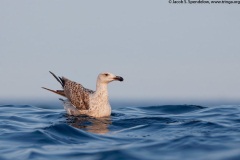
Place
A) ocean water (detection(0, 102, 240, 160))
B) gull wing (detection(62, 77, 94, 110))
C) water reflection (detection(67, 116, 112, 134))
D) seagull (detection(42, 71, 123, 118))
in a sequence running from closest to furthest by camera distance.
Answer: ocean water (detection(0, 102, 240, 160)) → water reflection (detection(67, 116, 112, 134)) → seagull (detection(42, 71, 123, 118)) → gull wing (detection(62, 77, 94, 110))

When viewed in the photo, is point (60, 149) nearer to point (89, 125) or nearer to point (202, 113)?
point (89, 125)

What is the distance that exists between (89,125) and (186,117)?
3750 millimetres

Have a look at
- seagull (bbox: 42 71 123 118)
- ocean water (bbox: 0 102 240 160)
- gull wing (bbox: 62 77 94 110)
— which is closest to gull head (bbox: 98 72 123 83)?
seagull (bbox: 42 71 123 118)

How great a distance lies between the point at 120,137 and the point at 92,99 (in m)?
4.81

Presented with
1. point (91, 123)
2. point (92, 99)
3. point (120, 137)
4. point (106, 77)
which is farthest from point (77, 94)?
point (120, 137)

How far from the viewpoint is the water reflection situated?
49.8ft

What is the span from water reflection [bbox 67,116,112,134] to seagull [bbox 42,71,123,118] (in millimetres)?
340

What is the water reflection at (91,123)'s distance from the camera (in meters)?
15.2

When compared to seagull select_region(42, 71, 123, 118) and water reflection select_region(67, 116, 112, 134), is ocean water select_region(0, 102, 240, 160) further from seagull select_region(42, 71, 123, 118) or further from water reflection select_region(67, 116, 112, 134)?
seagull select_region(42, 71, 123, 118)

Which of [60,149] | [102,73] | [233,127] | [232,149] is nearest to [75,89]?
[102,73]

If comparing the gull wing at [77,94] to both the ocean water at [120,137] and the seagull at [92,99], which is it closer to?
the seagull at [92,99]

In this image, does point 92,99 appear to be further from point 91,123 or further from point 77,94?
point 91,123

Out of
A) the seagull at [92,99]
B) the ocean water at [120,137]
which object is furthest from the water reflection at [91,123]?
the seagull at [92,99]

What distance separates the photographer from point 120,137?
44.2ft
